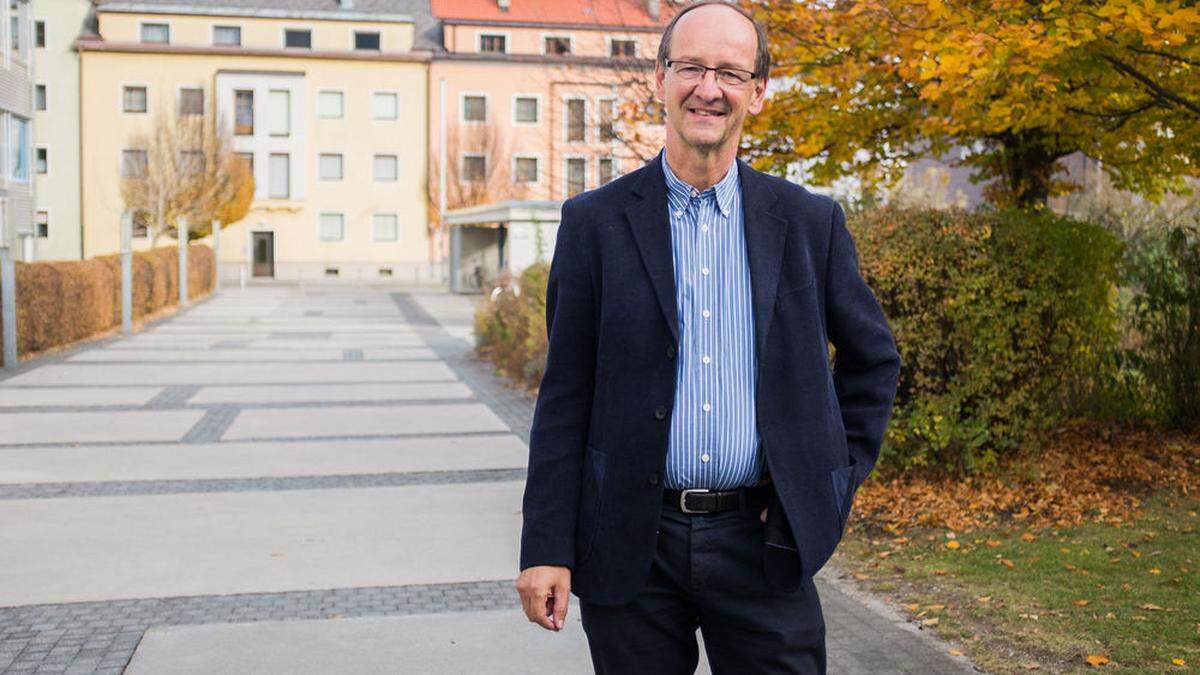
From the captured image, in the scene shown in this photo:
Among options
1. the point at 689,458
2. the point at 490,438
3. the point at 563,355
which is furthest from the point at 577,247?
the point at 490,438

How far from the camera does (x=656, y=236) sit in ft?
8.12

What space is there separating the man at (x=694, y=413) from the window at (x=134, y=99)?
194ft

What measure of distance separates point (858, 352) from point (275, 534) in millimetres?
4967

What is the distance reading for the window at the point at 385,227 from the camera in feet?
196

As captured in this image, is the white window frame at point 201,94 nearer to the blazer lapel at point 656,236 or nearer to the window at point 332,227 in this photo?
the window at point 332,227

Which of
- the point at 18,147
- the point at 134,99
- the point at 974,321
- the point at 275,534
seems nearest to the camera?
the point at 275,534

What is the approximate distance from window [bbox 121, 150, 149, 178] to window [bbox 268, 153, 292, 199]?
590cm

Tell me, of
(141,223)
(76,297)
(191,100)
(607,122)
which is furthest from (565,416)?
(191,100)

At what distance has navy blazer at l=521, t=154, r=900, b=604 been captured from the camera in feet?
7.89

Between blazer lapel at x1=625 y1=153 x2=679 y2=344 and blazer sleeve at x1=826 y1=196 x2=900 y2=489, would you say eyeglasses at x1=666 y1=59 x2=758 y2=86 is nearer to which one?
blazer lapel at x1=625 y1=153 x2=679 y2=344

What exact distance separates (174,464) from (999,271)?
18.7 ft

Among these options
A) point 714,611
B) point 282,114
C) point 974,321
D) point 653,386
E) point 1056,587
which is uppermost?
point 282,114

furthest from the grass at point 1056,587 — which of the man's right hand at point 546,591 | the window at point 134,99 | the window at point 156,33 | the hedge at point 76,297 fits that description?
the window at point 156,33

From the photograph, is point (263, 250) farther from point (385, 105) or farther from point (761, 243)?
point (761, 243)
